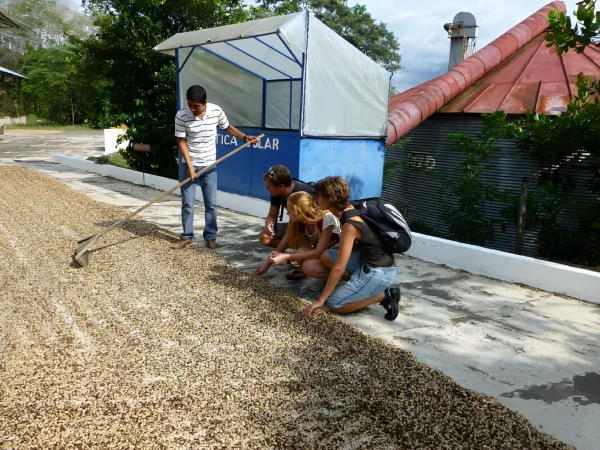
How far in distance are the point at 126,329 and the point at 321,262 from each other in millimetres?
1567

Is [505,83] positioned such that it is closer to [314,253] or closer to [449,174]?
[449,174]

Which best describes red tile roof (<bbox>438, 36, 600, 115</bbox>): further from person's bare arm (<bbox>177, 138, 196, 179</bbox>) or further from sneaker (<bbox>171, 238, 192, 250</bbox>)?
sneaker (<bbox>171, 238, 192, 250</bbox>)

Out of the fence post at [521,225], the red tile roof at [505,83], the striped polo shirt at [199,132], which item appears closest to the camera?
the fence post at [521,225]

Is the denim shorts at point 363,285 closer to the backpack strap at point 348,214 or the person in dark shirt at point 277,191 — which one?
the backpack strap at point 348,214

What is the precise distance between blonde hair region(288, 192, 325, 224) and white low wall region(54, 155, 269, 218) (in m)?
3.56

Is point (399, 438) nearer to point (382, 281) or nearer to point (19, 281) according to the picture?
point (382, 281)

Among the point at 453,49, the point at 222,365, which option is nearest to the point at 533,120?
the point at 222,365

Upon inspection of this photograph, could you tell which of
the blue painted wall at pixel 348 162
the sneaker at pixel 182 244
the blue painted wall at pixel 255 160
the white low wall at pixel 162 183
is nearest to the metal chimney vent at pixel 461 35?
the blue painted wall at pixel 348 162

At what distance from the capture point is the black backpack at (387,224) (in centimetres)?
376

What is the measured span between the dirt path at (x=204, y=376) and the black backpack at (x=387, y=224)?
698mm

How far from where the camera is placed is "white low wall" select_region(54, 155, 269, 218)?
8055 mm

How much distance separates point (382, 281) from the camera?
154 inches

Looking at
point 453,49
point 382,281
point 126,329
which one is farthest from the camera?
point 453,49

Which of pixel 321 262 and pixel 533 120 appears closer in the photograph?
pixel 321 262
